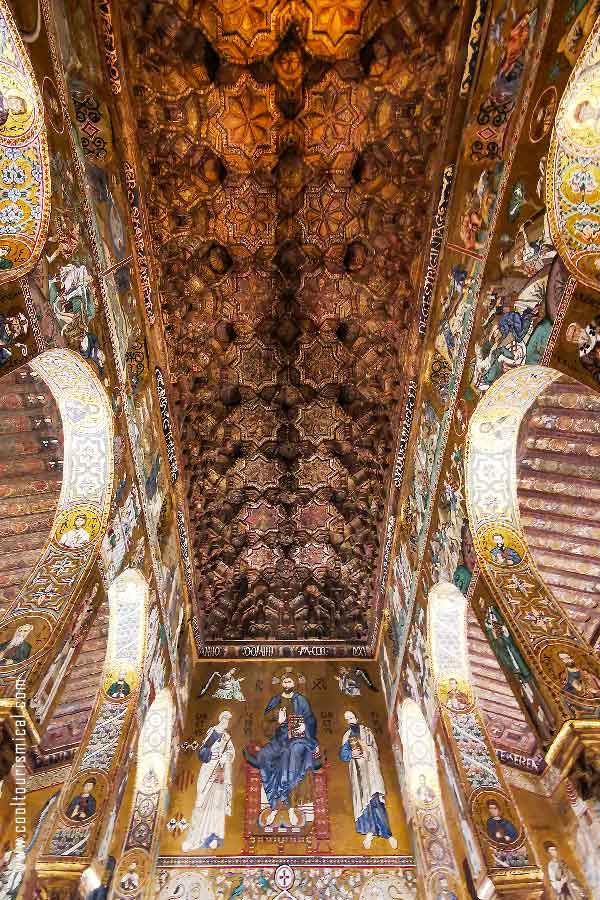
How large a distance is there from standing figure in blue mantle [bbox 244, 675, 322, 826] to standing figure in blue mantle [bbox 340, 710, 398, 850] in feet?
2.07

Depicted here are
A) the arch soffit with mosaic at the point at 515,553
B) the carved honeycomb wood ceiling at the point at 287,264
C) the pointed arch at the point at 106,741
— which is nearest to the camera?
the arch soffit with mosaic at the point at 515,553

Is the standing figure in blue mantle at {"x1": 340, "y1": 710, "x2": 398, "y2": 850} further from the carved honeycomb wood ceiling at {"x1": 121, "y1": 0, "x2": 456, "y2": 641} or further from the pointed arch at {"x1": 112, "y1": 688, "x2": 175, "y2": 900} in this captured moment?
the pointed arch at {"x1": 112, "y1": 688, "x2": 175, "y2": 900}

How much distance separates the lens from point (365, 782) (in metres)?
9.66

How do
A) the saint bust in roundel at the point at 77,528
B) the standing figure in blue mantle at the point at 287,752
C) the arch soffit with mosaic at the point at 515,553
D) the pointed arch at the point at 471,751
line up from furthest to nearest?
the standing figure in blue mantle at the point at 287,752 < the saint bust in roundel at the point at 77,528 < the pointed arch at the point at 471,751 < the arch soffit with mosaic at the point at 515,553

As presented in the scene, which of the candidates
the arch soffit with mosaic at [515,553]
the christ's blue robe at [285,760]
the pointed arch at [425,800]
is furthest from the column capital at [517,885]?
the christ's blue robe at [285,760]

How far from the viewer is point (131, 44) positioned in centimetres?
648

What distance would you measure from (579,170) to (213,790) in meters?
10.3

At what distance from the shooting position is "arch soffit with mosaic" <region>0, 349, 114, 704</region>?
5.14 m

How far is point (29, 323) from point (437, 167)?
18.3ft

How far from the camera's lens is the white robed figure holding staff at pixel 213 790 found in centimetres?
874

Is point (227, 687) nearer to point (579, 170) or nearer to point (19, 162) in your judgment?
point (19, 162)

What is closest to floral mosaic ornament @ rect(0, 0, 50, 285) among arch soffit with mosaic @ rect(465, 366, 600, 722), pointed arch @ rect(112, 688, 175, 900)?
arch soffit with mosaic @ rect(465, 366, 600, 722)

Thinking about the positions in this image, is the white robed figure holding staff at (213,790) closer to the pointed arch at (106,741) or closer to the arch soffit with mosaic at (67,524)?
the pointed arch at (106,741)

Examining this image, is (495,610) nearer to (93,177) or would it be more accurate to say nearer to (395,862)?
(395,862)
